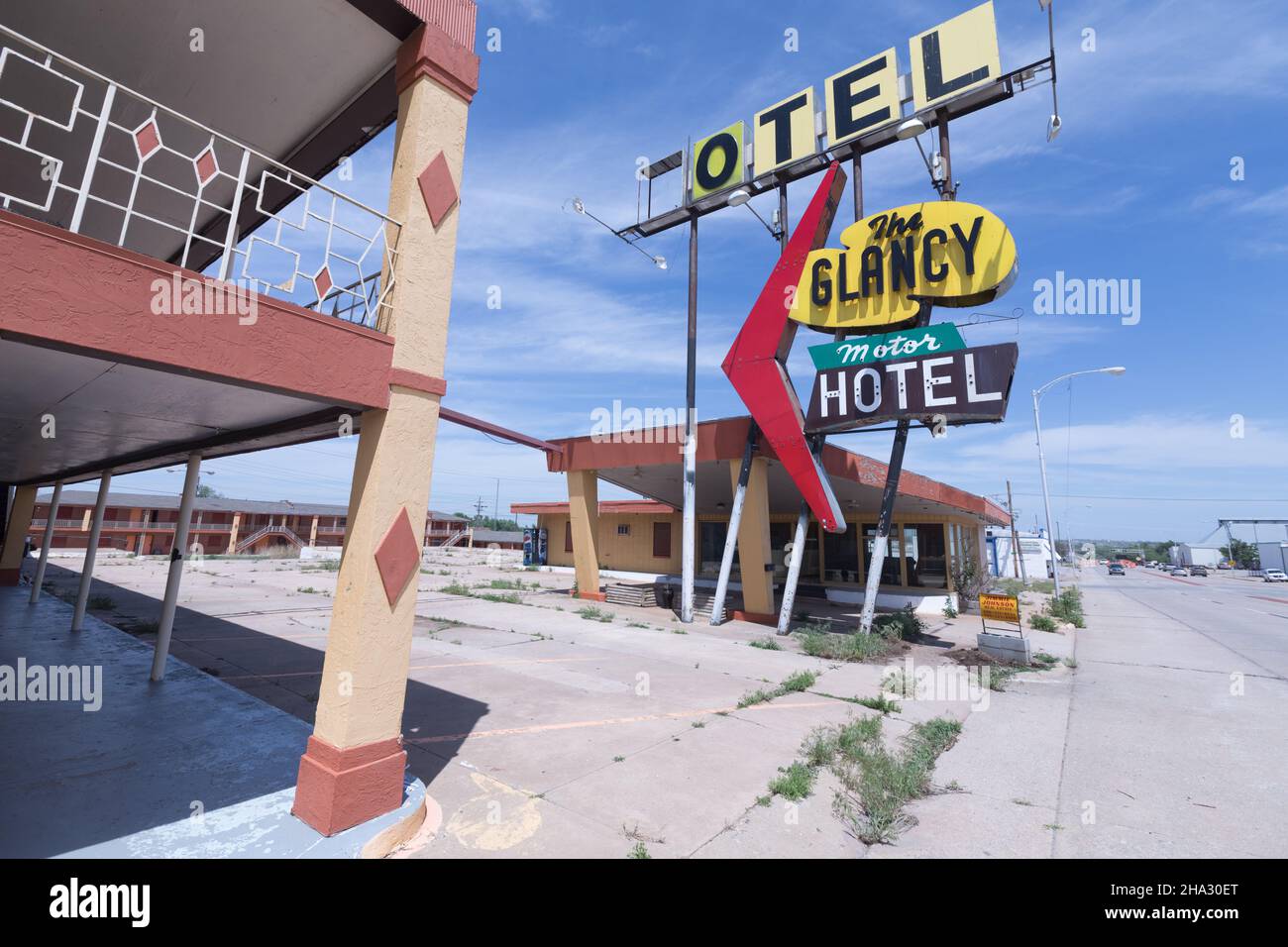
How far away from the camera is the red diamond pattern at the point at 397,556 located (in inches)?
180

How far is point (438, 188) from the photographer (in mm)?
5094

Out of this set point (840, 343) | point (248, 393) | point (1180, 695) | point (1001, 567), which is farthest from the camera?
point (1001, 567)

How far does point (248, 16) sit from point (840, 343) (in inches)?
488

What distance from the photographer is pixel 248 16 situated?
5.27 m

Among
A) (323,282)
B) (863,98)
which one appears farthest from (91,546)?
(863,98)

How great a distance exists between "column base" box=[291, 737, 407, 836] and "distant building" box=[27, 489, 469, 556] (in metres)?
43.6

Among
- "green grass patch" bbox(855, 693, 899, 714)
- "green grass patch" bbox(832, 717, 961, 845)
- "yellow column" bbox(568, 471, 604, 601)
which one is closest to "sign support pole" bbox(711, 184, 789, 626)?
"yellow column" bbox(568, 471, 604, 601)

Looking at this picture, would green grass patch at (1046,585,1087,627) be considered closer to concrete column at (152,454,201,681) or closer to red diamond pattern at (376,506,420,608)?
red diamond pattern at (376,506,420,608)

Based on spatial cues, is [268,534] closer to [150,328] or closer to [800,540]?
[800,540]

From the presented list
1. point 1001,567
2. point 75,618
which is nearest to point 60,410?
point 75,618

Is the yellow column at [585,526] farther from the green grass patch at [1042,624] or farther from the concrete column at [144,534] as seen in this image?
the concrete column at [144,534]

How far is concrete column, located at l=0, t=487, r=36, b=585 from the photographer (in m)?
17.2
